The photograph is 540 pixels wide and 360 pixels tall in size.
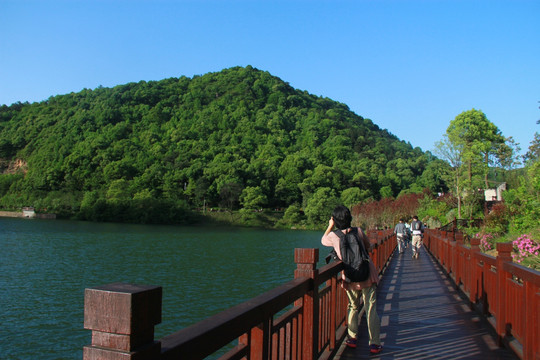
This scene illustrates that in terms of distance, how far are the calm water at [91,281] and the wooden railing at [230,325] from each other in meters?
7.91

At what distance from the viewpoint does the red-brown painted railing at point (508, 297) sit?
3484mm

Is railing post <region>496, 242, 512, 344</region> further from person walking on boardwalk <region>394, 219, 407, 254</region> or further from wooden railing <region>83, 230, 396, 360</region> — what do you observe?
person walking on boardwalk <region>394, 219, 407, 254</region>

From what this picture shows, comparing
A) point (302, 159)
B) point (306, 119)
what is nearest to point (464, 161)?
point (302, 159)

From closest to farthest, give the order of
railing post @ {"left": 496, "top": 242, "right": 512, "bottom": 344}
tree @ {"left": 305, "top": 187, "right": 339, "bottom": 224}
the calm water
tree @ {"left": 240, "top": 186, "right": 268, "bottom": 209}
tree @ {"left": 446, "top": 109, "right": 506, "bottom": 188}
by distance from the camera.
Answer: railing post @ {"left": 496, "top": 242, "right": 512, "bottom": 344} → the calm water → tree @ {"left": 446, "top": 109, "right": 506, "bottom": 188} → tree @ {"left": 305, "top": 187, "right": 339, "bottom": 224} → tree @ {"left": 240, "top": 186, "right": 268, "bottom": 209}

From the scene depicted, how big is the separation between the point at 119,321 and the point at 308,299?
2.29m

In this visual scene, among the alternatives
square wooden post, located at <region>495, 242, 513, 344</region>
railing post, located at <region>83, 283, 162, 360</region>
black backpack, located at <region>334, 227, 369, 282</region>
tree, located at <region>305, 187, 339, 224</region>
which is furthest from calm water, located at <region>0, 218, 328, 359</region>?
tree, located at <region>305, 187, 339, 224</region>

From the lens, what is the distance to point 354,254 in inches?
171

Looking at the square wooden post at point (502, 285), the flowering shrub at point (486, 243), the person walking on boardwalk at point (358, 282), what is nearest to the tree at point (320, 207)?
the flowering shrub at point (486, 243)

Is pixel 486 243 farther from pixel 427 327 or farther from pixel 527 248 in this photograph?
pixel 427 327

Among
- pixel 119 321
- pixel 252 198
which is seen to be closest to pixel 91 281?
pixel 119 321

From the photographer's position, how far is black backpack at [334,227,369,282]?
4.31 metres

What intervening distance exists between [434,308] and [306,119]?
412 ft

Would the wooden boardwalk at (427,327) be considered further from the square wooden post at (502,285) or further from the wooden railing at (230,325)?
the wooden railing at (230,325)

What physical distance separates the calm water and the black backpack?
7.79 m
